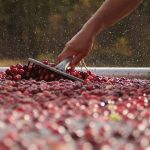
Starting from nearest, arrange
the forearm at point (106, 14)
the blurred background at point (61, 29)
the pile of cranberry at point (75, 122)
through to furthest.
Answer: the pile of cranberry at point (75, 122) → the forearm at point (106, 14) → the blurred background at point (61, 29)

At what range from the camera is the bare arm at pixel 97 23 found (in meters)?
2.80

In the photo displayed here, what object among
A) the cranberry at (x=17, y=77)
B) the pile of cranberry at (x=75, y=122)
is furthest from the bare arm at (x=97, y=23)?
the pile of cranberry at (x=75, y=122)

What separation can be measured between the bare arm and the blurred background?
6374 millimetres

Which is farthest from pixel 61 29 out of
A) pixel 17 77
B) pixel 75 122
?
pixel 75 122

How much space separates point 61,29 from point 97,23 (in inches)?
273

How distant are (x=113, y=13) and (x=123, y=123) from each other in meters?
1.74

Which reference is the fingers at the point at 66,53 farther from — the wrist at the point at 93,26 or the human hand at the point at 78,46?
the wrist at the point at 93,26

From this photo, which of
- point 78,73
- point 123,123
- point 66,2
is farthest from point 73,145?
point 66,2

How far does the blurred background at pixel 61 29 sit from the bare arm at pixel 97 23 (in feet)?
20.9

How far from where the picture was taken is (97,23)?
110 inches

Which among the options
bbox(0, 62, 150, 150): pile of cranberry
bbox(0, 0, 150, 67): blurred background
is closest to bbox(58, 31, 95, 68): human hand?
bbox(0, 62, 150, 150): pile of cranberry

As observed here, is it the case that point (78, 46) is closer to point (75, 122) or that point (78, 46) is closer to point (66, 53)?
point (66, 53)

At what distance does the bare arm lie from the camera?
110 inches

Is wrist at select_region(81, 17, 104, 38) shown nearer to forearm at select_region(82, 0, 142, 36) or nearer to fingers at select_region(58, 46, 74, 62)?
forearm at select_region(82, 0, 142, 36)
